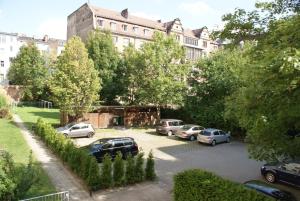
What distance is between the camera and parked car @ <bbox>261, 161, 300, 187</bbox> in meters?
19.6

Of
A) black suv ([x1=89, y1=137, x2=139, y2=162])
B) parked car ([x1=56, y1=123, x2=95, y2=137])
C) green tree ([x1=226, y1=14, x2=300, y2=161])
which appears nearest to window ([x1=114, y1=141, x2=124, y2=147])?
black suv ([x1=89, y1=137, x2=139, y2=162])

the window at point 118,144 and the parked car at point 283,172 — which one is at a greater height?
the window at point 118,144

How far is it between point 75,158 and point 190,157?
10481 mm

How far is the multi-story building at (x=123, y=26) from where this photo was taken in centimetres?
6172

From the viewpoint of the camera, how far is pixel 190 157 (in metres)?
27.1

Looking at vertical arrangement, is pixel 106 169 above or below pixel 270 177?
above

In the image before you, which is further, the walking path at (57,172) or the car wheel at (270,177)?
the car wheel at (270,177)

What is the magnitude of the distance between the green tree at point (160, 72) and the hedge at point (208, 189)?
2315cm

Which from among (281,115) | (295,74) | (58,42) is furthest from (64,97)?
(58,42)

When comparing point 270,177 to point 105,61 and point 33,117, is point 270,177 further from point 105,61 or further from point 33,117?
point 33,117

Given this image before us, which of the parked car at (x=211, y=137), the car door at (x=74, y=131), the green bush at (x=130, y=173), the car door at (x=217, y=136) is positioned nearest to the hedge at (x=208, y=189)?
the green bush at (x=130, y=173)

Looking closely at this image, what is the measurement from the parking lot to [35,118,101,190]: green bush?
376cm

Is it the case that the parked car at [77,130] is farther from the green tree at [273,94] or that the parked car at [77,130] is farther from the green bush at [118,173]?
the green tree at [273,94]

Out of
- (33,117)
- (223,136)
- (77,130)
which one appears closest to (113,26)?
(33,117)
